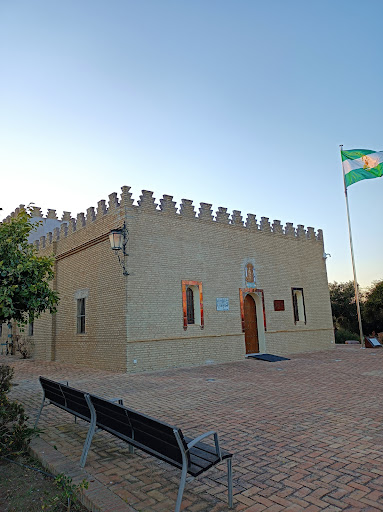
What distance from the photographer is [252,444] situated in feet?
16.4

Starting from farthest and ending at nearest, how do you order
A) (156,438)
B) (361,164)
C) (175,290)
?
(361,164), (175,290), (156,438)

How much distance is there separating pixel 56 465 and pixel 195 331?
32.4ft

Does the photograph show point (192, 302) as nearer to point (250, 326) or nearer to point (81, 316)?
point (250, 326)

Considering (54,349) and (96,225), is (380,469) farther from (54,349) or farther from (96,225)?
(54,349)

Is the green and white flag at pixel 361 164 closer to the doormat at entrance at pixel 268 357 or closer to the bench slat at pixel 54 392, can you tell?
the doormat at entrance at pixel 268 357

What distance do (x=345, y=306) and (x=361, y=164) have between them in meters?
13.9

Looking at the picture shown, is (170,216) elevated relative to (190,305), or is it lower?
elevated

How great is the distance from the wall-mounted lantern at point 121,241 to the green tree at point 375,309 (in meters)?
20.4

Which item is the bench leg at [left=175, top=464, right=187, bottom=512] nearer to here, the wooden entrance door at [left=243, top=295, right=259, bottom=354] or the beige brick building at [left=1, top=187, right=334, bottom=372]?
the beige brick building at [left=1, top=187, right=334, bottom=372]

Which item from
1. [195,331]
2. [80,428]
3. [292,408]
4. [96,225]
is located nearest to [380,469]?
[292,408]

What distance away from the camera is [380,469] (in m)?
4.08

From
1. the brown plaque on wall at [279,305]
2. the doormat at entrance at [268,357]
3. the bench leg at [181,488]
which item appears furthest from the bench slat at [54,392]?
the brown plaque on wall at [279,305]

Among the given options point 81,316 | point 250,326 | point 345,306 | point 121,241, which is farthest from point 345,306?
point 121,241

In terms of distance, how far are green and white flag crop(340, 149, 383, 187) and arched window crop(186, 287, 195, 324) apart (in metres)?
11.0
